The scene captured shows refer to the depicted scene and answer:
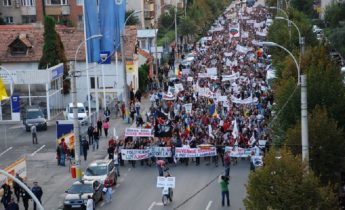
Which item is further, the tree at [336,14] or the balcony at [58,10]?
the balcony at [58,10]

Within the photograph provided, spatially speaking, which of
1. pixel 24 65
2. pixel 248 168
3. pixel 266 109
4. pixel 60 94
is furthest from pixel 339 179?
pixel 24 65

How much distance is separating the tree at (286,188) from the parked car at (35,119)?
105 feet

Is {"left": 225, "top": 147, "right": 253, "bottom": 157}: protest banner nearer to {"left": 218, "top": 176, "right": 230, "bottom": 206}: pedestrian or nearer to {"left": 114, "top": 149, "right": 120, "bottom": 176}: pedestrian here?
{"left": 114, "top": 149, "right": 120, "bottom": 176}: pedestrian

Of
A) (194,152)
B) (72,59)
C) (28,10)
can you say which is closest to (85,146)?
(194,152)

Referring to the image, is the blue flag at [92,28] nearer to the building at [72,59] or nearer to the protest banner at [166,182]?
the building at [72,59]

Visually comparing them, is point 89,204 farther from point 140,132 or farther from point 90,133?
point 90,133

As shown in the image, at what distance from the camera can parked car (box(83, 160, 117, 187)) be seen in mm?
36781

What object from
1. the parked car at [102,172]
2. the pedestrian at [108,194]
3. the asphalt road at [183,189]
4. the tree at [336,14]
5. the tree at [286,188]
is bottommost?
the asphalt road at [183,189]

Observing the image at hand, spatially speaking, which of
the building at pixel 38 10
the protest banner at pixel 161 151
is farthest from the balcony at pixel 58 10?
the protest banner at pixel 161 151

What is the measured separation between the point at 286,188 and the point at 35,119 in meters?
33.6

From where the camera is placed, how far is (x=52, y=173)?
137 ft

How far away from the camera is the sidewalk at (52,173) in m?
36.7

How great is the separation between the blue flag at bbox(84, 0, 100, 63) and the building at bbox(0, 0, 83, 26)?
45339 mm

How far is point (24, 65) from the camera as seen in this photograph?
67312 mm
